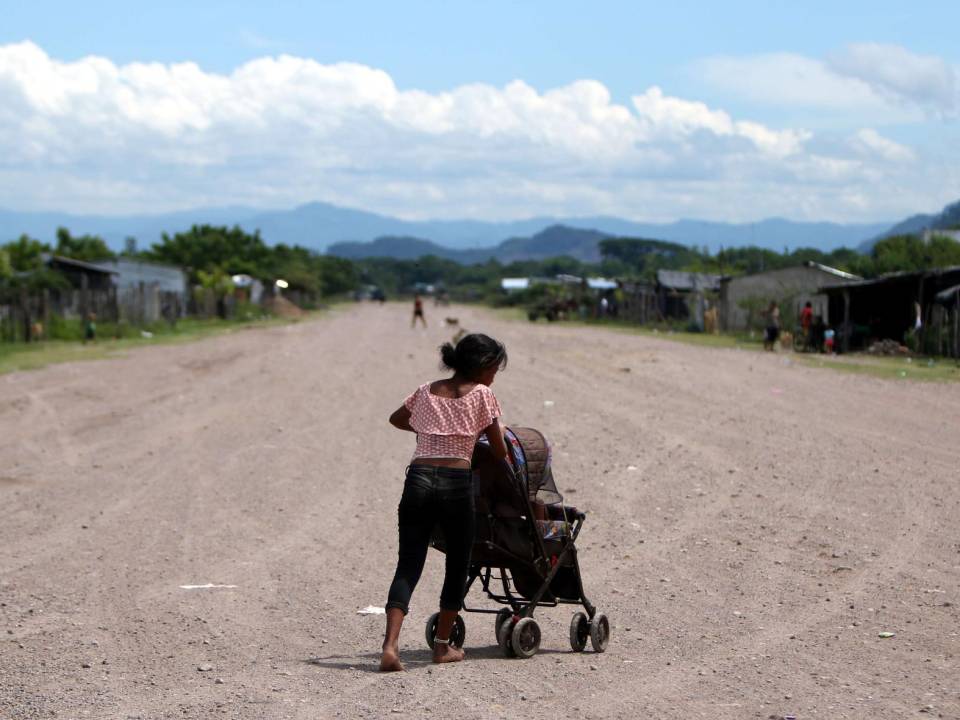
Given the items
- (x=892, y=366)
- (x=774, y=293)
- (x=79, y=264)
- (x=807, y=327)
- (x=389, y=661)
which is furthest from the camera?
(x=79, y=264)

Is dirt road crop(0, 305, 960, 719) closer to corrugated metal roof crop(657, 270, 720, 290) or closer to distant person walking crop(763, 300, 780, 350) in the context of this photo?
distant person walking crop(763, 300, 780, 350)

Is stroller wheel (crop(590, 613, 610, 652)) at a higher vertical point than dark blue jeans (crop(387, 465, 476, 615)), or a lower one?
lower

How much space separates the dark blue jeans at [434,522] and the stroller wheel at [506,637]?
0.29 metres

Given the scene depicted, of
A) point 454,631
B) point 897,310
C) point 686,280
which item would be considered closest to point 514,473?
point 454,631

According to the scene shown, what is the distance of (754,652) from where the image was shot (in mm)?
6562

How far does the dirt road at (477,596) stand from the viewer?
5762mm

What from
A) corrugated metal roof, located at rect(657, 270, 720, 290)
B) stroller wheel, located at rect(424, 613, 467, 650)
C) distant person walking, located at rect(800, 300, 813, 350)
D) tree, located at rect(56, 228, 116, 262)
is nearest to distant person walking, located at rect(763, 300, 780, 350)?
distant person walking, located at rect(800, 300, 813, 350)

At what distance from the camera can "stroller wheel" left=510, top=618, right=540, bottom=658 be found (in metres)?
6.29

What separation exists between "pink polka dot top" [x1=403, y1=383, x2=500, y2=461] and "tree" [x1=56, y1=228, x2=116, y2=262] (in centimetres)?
6847

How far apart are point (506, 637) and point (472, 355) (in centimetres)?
142

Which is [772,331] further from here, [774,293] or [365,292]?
[365,292]

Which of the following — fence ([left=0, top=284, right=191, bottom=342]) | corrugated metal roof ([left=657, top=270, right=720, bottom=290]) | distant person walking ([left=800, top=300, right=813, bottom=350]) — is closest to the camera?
distant person walking ([left=800, top=300, right=813, bottom=350])

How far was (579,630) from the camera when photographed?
21.5 feet

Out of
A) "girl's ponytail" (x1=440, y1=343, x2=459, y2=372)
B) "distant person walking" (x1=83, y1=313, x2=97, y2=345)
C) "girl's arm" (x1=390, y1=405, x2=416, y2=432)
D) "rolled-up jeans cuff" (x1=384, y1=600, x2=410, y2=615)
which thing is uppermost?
"girl's ponytail" (x1=440, y1=343, x2=459, y2=372)
